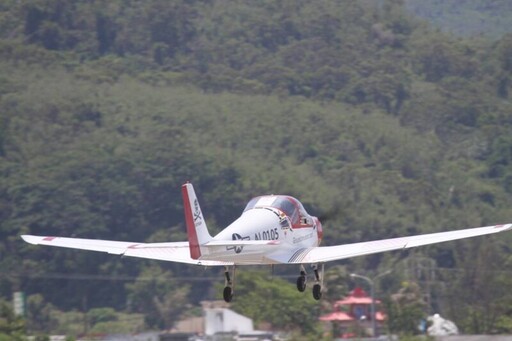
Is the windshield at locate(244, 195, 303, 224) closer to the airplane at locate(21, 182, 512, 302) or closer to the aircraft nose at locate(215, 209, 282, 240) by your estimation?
the airplane at locate(21, 182, 512, 302)

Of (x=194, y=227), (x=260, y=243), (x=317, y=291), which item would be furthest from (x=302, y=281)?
(x=194, y=227)

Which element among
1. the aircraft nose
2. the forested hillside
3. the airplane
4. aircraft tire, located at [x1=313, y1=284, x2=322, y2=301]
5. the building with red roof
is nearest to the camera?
the airplane

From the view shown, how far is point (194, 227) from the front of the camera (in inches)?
1065

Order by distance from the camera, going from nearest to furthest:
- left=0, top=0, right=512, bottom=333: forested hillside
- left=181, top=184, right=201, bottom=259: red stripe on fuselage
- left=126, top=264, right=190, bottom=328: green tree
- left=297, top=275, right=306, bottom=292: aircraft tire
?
1. left=181, top=184, right=201, bottom=259: red stripe on fuselage
2. left=297, top=275, right=306, bottom=292: aircraft tire
3. left=126, top=264, right=190, bottom=328: green tree
4. left=0, top=0, right=512, bottom=333: forested hillside

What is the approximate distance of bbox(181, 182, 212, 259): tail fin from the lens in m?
26.9

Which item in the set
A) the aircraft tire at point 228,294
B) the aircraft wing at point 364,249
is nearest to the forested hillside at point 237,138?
the aircraft wing at point 364,249

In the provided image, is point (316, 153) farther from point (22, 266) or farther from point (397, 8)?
point (397, 8)

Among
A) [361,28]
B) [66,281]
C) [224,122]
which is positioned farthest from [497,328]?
[361,28]

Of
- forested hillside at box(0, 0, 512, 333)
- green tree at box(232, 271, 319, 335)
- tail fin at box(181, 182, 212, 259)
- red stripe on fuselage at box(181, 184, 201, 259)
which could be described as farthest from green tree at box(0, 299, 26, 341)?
red stripe on fuselage at box(181, 184, 201, 259)

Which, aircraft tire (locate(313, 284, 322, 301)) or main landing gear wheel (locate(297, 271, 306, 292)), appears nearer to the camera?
aircraft tire (locate(313, 284, 322, 301))

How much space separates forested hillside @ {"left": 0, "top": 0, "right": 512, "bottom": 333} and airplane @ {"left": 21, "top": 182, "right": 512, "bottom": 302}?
125 feet

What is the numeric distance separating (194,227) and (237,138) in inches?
3933

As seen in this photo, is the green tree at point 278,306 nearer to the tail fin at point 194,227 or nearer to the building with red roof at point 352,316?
the building with red roof at point 352,316

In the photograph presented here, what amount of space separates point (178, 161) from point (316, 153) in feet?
62.6
